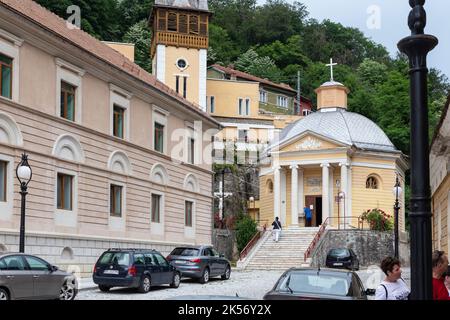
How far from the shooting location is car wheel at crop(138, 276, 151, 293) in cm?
2180

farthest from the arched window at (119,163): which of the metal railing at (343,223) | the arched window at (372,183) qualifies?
the arched window at (372,183)

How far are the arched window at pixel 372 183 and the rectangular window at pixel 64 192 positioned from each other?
1210 inches

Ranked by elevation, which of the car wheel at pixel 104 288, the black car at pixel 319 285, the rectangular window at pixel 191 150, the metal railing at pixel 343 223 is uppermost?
the rectangular window at pixel 191 150

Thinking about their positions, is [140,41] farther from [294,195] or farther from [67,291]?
[67,291]

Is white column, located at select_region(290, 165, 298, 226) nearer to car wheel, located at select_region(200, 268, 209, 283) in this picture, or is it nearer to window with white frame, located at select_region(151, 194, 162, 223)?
window with white frame, located at select_region(151, 194, 162, 223)

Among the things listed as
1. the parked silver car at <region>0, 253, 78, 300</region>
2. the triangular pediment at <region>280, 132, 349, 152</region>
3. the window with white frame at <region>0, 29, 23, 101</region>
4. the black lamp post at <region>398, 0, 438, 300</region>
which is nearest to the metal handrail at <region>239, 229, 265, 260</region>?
the triangular pediment at <region>280, 132, 349, 152</region>

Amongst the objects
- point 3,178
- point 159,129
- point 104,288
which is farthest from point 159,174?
point 104,288

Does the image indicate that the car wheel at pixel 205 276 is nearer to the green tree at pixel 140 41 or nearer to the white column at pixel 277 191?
the white column at pixel 277 191

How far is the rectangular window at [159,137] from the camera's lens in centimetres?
3481

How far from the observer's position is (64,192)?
26.8 metres

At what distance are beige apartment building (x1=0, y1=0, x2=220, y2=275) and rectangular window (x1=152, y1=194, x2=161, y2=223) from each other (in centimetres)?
7

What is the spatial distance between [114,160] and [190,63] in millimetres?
40931

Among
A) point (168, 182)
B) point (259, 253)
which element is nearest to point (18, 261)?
point (168, 182)
